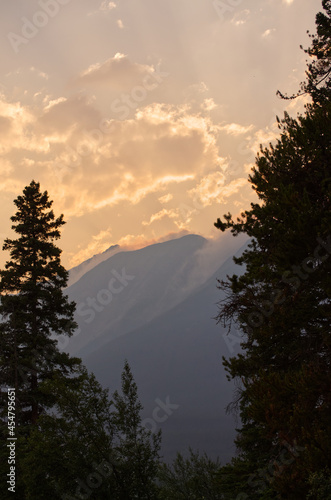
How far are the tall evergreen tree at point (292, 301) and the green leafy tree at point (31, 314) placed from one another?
808cm

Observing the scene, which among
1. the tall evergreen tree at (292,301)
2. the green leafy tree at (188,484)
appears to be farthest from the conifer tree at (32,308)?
the green leafy tree at (188,484)

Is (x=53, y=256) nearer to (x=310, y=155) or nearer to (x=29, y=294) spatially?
(x=29, y=294)

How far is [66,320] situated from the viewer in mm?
16719

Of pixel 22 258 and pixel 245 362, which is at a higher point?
pixel 22 258

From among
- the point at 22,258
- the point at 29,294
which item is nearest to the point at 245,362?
the point at 29,294

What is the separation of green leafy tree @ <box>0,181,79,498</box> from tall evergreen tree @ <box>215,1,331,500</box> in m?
8.08

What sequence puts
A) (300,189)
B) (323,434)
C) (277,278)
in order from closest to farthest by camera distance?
(323,434) < (277,278) < (300,189)

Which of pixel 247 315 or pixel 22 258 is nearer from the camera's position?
pixel 247 315

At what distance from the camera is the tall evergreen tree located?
8492 millimetres

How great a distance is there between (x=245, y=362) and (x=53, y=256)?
10219 mm

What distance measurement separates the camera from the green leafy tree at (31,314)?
14938 millimetres

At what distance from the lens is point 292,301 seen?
34.3ft

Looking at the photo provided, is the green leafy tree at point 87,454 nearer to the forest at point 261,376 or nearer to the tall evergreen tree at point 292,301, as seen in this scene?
the forest at point 261,376

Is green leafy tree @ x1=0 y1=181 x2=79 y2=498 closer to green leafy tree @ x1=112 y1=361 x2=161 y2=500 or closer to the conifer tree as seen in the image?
the conifer tree
